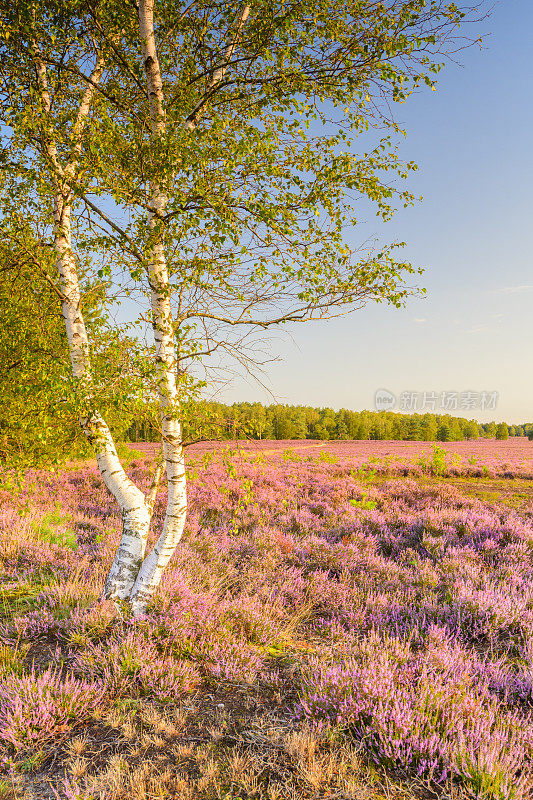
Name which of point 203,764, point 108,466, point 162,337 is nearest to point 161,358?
point 162,337

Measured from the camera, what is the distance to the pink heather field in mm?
2629

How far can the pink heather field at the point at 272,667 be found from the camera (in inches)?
104

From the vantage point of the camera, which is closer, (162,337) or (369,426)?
(162,337)

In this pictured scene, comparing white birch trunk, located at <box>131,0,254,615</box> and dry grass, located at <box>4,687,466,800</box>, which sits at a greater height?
white birch trunk, located at <box>131,0,254,615</box>

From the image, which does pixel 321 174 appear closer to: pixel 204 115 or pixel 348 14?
pixel 348 14

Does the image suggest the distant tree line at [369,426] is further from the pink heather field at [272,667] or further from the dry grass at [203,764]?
the dry grass at [203,764]

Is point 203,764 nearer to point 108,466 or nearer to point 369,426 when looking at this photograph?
point 108,466

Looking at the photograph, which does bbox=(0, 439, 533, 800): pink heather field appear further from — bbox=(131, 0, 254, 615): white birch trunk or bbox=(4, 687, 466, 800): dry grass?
bbox=(131, 0, 254, 615): white birch trunk

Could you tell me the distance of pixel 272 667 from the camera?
164 inches

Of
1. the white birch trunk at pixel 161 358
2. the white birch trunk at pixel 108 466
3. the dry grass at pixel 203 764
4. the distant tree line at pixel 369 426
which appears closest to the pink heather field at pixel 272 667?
the dry grass at pixel 203 764

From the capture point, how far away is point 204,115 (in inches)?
202

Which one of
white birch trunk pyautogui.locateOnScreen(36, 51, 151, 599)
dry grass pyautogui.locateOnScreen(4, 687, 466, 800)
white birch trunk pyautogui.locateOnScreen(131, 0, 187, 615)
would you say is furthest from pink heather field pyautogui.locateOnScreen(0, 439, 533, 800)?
white birch trunk pyautogui.locateOnScreen(36, 51, 151, 599)

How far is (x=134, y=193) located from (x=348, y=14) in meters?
3.21

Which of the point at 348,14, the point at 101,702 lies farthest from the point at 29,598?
the point at 348,14
